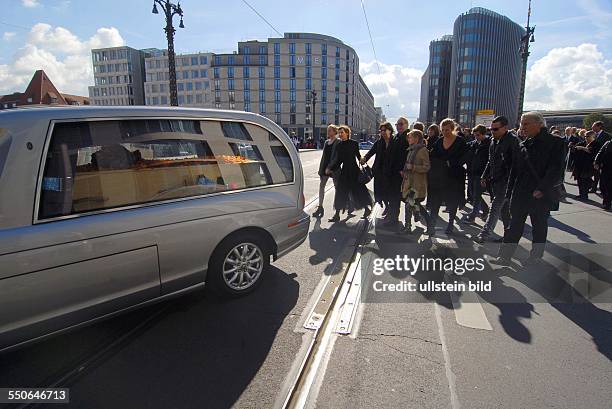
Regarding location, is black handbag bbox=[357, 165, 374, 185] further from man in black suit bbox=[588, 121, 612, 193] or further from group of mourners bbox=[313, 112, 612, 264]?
man in black suit bbox=[588, 121, 612, 193]

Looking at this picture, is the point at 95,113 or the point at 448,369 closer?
the point at 448,369

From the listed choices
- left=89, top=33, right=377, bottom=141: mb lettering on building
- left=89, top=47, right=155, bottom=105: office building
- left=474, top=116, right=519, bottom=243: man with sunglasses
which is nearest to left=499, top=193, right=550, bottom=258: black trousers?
left=474, top=116, right=519, bottom=243: man with sunglasses

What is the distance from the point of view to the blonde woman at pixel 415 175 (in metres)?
5.86

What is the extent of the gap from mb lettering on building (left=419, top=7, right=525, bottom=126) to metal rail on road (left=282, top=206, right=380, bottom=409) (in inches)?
3526

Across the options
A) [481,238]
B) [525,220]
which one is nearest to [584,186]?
[481,238]

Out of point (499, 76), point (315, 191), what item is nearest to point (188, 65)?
point (499, 76)

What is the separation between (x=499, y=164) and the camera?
551cm

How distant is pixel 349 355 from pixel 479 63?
334ft

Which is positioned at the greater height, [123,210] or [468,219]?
[123,210]

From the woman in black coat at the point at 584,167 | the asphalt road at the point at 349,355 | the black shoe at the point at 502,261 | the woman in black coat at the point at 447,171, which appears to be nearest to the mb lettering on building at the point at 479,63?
the woman in black coat at the point at 584,167

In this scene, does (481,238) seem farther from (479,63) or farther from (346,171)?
(479,63)

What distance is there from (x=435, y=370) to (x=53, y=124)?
317 centimetres

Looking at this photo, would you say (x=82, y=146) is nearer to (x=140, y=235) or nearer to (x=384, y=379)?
(x=140, y=235)

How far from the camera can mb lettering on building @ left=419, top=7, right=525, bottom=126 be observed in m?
87.5
